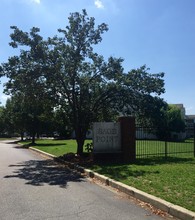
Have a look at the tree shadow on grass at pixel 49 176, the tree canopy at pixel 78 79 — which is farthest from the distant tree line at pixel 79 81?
the tree shadow on grass at pixel 49 176

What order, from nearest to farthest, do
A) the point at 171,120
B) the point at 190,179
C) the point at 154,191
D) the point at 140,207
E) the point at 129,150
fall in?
the point at 140,207, the point at 154,191, the point at 190,179, the point at 129,150, the point at 171,120

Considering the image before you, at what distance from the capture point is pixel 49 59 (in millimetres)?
19562

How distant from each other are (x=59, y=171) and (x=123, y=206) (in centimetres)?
742

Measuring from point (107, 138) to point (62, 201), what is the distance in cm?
959

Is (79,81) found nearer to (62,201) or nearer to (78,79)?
(78,79)

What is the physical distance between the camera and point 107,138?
18375 mm

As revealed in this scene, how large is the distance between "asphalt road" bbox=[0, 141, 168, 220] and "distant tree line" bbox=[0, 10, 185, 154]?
791 cm

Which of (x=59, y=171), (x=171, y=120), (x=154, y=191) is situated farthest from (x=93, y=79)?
(x=171, y=120)

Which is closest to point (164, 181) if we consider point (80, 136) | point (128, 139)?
point (128, 139)

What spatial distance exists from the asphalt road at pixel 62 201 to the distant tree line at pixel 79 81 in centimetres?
791

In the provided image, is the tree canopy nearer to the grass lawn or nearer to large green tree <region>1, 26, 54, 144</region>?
large green tree <region>1, 26, 54, 144</region>

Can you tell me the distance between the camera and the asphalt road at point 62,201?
745 centimetres

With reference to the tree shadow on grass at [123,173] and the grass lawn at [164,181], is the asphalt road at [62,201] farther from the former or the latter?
the tree shadow on grass at [123,173]

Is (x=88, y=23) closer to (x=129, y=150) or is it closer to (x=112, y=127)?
(x=112, y=127)
